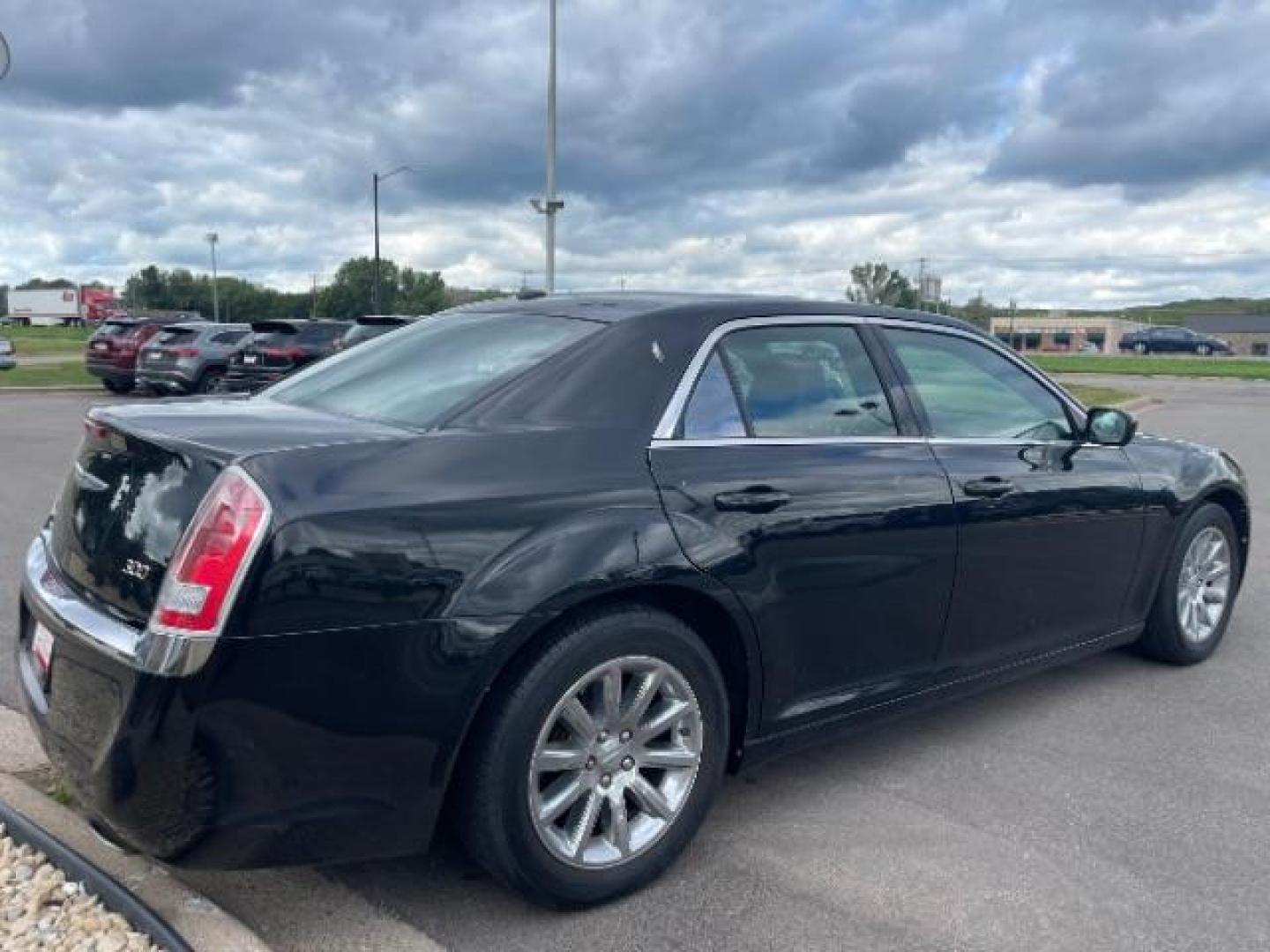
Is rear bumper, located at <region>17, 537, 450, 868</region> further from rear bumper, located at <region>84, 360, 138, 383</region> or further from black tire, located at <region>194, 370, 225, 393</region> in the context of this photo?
rear bumper, located at <region>84, 360, 138, 383</region>

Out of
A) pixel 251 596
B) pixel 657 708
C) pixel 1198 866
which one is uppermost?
pixel 251 596

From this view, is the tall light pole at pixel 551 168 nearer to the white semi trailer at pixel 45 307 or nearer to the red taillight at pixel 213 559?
the red taillight at pixel 213 559

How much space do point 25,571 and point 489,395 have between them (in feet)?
4.72

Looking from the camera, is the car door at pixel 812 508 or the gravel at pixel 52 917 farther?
the car door at pixel 812 508

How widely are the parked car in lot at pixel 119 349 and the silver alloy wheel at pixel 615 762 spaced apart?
68.8 ft

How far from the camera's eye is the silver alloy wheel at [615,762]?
2861 millimetres

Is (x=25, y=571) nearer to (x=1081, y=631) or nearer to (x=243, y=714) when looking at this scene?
(x=243, y=714)

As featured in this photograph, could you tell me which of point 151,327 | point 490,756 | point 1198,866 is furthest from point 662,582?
point 151,327

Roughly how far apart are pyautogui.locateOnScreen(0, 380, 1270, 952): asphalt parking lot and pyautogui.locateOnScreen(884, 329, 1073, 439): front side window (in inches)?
45.1

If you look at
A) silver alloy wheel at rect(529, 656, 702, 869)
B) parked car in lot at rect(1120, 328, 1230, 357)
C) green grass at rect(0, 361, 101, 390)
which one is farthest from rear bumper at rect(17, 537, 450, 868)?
parked car in lot at rect(1120, 328, 1230, 357)

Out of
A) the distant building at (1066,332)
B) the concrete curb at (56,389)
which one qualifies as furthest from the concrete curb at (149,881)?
the distant building at (1066,332)

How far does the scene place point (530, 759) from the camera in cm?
277

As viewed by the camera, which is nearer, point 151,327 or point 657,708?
point 657,708

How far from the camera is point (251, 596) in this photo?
2.43 m
